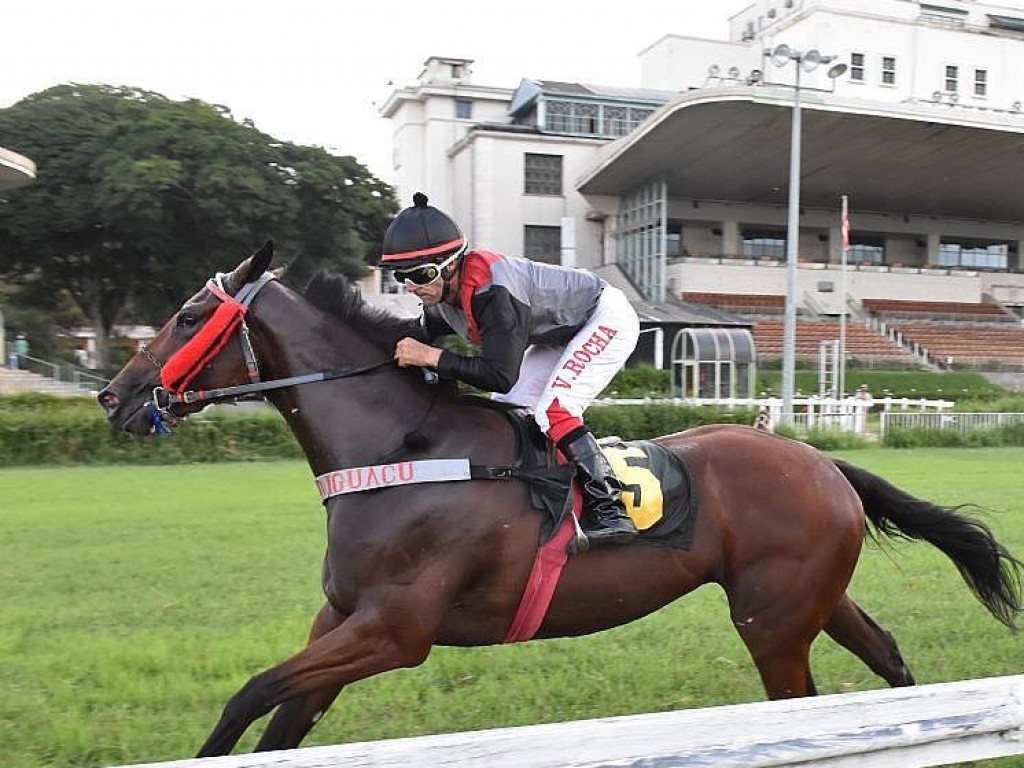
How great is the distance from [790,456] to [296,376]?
76.2 inches

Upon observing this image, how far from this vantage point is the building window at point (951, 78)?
49.8 metres

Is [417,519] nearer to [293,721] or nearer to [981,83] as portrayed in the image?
[293,721]

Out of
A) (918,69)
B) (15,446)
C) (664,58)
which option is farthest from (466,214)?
(15,446)

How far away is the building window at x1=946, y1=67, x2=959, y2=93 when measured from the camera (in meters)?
49.8

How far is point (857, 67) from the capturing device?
47.9 metres

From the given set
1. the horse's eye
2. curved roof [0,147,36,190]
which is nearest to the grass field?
the horse's eye

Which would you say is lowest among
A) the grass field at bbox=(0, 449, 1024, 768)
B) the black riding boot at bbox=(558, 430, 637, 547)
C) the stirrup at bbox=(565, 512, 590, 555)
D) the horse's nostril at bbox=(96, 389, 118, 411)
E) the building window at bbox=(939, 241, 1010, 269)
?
the grass field at bbox=(0, 449, 1024, 768)

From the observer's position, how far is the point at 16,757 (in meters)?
3.55

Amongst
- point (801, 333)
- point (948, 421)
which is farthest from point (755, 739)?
point (801, 333)

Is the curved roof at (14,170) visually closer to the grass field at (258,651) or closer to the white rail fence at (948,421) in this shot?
the grass field at (258,651)

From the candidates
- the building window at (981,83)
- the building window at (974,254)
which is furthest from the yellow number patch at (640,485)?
the building window at (981,83)

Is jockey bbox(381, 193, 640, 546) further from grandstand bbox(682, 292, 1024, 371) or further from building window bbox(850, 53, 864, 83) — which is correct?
building window bbox(850, 53, 864, 83)

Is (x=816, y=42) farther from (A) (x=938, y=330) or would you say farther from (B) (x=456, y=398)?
(B) (x=456, y=398)

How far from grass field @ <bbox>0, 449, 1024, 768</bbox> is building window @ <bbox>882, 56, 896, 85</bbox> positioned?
45.2m
